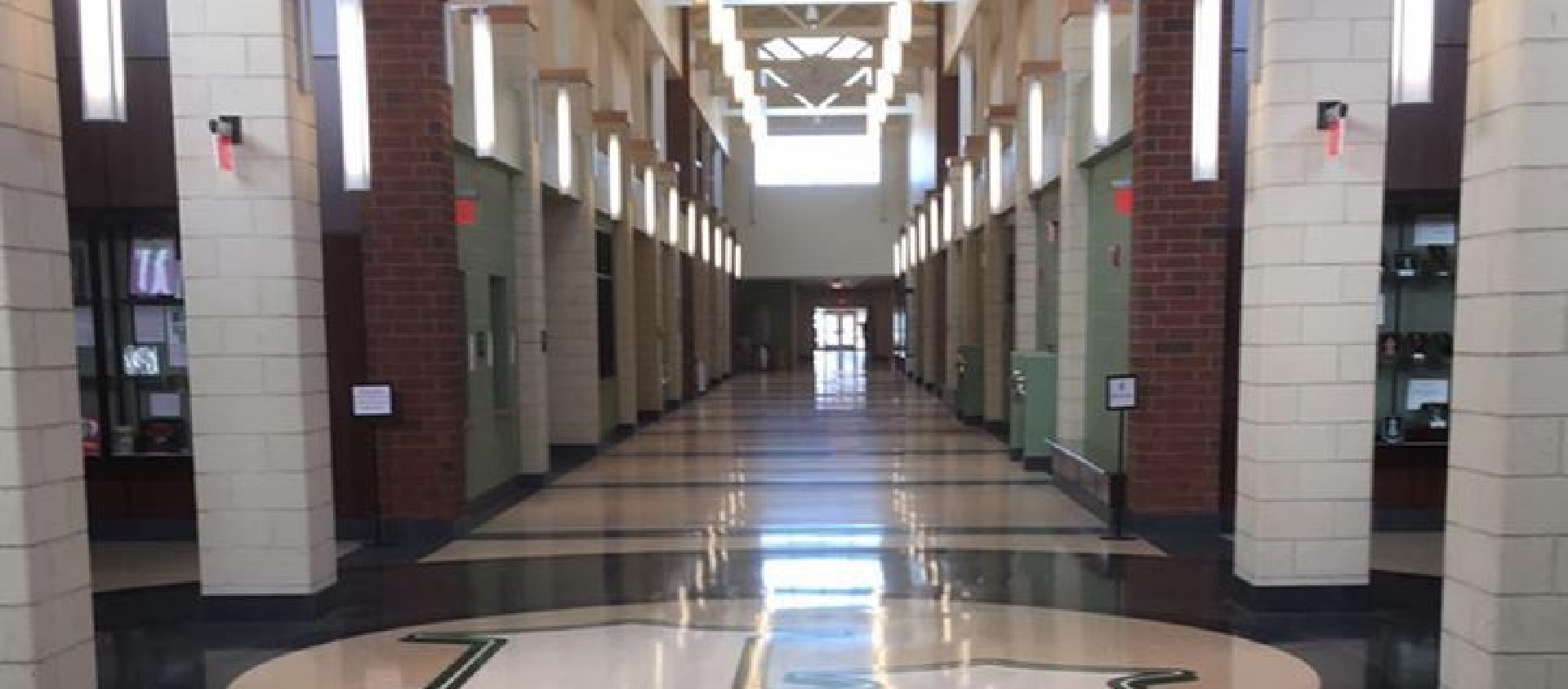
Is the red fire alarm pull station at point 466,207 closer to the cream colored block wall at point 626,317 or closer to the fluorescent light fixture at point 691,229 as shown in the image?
the cream colored block wall at point 626,317

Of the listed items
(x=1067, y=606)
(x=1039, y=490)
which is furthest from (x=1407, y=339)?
(x=1067, y=606)

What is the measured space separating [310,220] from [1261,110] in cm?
512

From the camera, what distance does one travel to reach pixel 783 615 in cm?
546

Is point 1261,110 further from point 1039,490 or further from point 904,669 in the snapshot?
point 1039,490

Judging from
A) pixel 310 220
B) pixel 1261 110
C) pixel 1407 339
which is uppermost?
pixel 1261 110

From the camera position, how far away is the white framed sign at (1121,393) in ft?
23.0

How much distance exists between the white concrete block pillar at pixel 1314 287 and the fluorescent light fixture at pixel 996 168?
6845 millimetres

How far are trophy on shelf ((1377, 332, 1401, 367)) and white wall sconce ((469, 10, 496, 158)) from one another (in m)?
6.64

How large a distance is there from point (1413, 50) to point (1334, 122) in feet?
3.67

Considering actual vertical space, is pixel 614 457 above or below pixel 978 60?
below

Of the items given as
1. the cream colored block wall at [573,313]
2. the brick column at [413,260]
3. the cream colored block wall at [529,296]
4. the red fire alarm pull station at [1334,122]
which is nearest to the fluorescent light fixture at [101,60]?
the brick column at [413,260]

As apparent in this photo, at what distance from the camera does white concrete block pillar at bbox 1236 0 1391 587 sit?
5.32 metres

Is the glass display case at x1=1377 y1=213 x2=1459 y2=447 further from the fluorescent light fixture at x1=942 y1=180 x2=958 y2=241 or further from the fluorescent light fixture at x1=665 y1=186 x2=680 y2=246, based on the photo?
the fluorescent light fixture at x1=665 y1=186 x2=680 y2=246

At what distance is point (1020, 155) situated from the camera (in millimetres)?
11016
